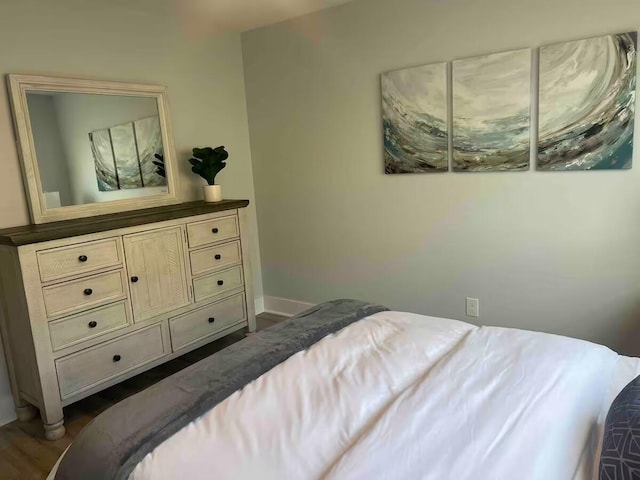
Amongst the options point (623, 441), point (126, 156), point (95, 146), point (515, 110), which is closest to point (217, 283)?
point (126, 156)

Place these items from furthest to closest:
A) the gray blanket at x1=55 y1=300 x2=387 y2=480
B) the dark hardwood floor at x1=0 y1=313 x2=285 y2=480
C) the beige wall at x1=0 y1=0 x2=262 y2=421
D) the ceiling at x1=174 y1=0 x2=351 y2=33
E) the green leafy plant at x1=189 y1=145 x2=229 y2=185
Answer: the green leafy plant at x1=189 y1=145 x2=229 y2=185
the ceiling at x1=174 y1=0 x2=351 y2=33
the beige wall at x1=0 y1=0 x2=262 y2=421
the dark hardwood floor at x1=0 y1=313 x2=285 y2=480
the gray blanket at x1=55 y1=300 x2=387 y2=480

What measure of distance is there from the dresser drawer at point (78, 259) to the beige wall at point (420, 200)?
158 centimetres

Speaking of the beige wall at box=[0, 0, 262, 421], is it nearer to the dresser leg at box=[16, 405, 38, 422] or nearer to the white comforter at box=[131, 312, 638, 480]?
the dresser leg at box=[16, 405, 38, 422]

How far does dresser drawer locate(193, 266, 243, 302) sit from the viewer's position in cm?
318

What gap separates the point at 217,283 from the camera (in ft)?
10.9

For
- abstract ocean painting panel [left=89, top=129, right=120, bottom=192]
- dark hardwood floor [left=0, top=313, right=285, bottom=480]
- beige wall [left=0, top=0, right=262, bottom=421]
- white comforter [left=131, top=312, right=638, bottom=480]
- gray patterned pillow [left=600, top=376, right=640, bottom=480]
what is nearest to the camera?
gray patterned pillow [left=600, top=376, right=640, bottom=480]

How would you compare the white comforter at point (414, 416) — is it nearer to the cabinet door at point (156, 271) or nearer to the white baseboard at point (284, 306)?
the cabinet door at point (156, 271)

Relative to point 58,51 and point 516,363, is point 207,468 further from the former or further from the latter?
point 58,51

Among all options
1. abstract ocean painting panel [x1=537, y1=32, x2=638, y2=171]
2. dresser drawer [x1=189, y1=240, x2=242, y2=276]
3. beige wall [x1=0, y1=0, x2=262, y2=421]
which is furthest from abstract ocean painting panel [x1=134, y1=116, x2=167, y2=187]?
abstract ocean painting panel [x1=537, y1=32, x2=638, y2=171]

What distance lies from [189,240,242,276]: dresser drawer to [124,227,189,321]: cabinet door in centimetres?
10

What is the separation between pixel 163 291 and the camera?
295cm

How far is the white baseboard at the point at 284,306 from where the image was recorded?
4.03 meters

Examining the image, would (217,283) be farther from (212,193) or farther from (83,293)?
(83,293)

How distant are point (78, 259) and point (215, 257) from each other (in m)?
0.95
